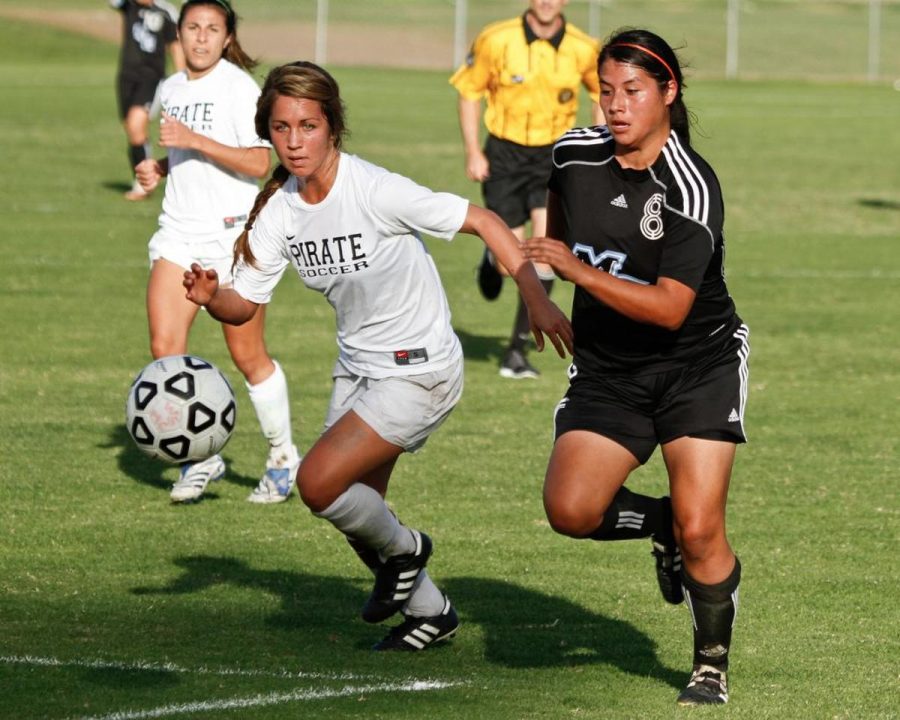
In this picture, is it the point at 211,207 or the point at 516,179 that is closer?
the point at 211,207

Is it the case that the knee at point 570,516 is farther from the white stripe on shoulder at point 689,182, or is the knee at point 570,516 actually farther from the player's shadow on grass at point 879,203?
the player's shadow on grass at point 879,203

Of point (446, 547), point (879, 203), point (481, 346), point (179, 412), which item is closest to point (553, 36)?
point (481, 346)

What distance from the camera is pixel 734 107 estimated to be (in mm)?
37062

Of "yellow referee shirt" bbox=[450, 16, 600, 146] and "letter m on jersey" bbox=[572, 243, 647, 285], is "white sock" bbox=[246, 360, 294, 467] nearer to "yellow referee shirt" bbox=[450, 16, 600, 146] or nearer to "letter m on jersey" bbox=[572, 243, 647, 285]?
"letter m on jersey" bbox=[572, 243, 647, 285]

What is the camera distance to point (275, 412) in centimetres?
880

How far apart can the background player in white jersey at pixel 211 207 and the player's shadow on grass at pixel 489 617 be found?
4.02ft

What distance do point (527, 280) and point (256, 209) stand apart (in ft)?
3.98

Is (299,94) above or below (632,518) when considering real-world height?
above

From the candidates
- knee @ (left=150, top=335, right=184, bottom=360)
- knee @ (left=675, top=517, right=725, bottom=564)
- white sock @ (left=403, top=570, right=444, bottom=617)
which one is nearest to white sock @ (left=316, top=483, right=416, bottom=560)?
white sock @ (left=403, top=570, right=444, bottom=617)

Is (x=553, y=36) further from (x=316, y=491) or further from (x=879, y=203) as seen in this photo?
(x=879, y=203)

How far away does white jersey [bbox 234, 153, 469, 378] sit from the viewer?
611 centimetres

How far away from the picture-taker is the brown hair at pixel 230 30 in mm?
8633

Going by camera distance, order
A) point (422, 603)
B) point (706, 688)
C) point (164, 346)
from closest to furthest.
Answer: point (706, 688)
point (422, 603)
point (164, 346)

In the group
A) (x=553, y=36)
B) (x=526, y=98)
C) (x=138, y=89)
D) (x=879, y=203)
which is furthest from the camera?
(x=879, y=203)
